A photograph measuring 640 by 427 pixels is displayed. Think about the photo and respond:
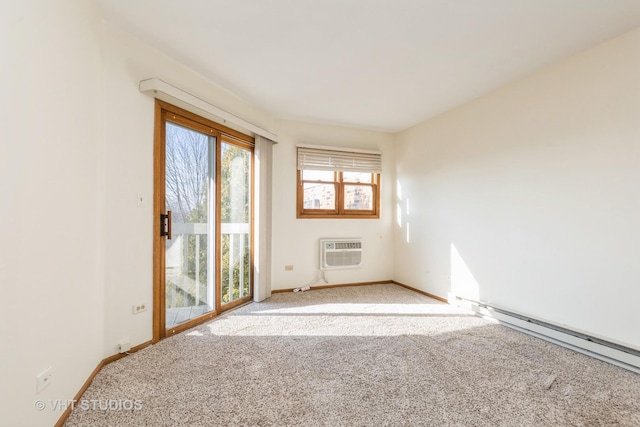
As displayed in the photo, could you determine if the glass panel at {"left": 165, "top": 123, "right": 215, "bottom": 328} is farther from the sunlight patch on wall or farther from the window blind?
the sunlight patch on wall

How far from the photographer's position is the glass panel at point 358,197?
4527 millimetres

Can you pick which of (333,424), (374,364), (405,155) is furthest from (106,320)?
(405,155)

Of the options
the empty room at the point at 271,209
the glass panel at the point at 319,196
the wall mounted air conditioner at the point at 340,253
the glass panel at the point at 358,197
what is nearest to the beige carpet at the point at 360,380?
the empty room at the point at 271,209

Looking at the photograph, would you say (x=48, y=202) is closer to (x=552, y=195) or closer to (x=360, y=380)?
(x=360, y=380)

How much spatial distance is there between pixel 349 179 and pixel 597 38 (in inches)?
120

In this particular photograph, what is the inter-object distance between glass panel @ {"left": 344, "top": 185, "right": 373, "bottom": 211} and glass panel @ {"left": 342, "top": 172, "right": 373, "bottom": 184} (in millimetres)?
101

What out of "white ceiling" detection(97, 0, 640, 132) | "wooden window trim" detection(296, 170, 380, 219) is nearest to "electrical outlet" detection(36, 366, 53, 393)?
"white ceiling" detection(97, 0, 640, 132)

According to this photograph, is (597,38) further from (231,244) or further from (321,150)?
(231,244)

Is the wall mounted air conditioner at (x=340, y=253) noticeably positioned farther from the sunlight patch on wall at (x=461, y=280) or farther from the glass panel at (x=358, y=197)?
the sunlight patch on wall at (x=461, y=280)

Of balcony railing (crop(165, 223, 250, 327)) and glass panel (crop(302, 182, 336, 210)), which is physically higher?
glass panel (crop(302, 182, 336, 210))

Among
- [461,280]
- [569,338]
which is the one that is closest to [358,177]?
[461,280]

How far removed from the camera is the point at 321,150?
13.8 ft

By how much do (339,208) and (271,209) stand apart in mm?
1190

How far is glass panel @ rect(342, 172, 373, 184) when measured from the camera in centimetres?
451
